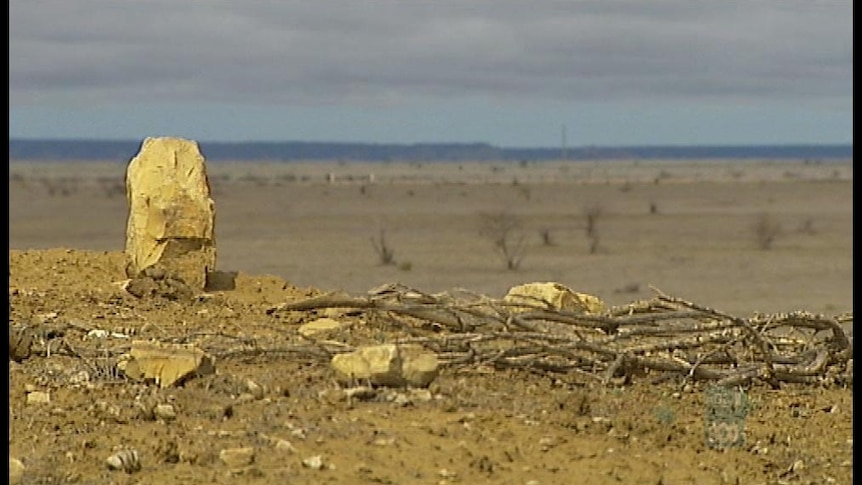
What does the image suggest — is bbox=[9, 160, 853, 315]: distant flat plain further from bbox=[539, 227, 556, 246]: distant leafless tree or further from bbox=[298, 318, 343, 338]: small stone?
bbox=[298, 318, 343, 338]: small stone

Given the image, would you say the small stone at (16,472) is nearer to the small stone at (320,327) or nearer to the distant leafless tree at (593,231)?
the small stone at (320,327)

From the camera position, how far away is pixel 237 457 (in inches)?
191

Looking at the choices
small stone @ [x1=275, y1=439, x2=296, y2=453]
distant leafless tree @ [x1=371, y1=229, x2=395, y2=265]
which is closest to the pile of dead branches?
small stone @ [x1=275, y1=439, x2=296, y2=453]

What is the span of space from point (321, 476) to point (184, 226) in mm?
3652

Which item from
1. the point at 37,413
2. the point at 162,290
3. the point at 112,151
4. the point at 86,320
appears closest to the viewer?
the point at 37,413

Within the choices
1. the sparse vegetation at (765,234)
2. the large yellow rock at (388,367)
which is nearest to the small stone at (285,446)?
the large yellow rock at (388,367)

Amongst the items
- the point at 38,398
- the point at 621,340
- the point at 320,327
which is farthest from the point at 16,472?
the point at 621,340

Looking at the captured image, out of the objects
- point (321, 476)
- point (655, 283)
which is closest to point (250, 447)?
point (321, 476)

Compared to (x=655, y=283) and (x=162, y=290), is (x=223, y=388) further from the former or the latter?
(x=655, y=283)

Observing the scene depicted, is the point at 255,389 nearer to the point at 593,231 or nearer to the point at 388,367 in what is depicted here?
the point at 388,367

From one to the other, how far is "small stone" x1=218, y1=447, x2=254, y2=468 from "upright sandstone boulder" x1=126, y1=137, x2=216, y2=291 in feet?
10.7

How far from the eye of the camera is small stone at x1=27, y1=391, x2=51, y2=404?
18.1ft

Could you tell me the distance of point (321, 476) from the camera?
15.6ft

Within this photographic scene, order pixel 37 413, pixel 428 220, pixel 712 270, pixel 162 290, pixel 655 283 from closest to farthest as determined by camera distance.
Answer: pixel 37 413 < pixel 162 290 < pixel 655 283 < pixel 712 270 < pixel 428 220
